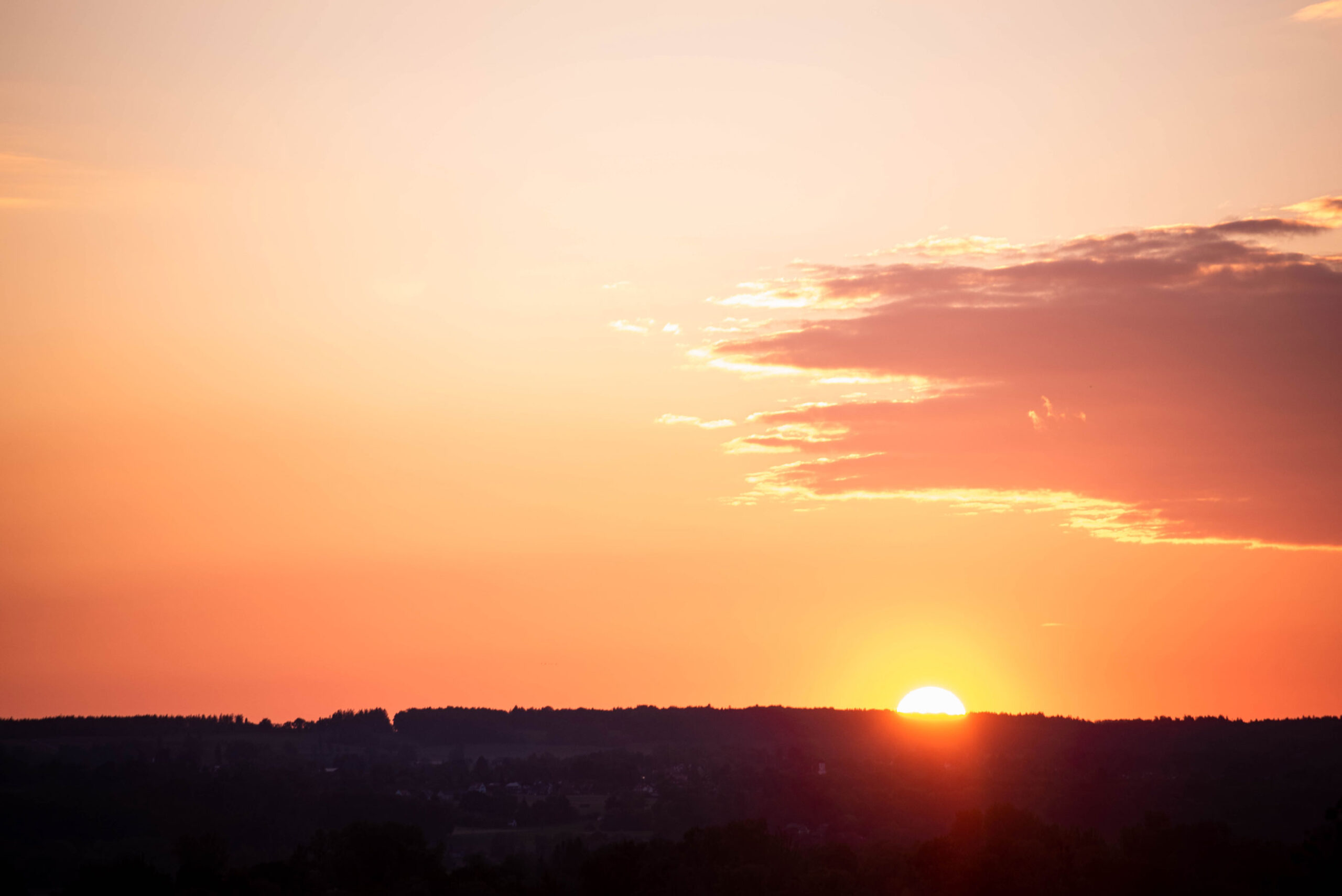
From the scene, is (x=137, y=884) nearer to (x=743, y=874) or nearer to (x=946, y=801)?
(x=743, y=874)

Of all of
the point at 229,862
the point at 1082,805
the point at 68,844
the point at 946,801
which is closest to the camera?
the point at 229,862

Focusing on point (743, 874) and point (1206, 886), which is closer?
point (1206, 886)

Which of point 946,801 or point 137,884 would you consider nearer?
point 137,884

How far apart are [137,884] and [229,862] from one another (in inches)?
1683

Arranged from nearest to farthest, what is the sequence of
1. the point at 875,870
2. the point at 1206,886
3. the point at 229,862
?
1. the point at 1206,886
2. the point at 875,870
3. the point at 229,862

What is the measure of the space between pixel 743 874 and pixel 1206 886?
106ft

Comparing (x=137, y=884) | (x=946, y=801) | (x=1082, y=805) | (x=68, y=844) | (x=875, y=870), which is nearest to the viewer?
(x=137, y=884)

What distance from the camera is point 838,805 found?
197 metres

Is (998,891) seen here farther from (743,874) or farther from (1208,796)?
(1208,796)

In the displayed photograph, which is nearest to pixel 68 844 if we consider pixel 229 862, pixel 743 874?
pixel 229 862

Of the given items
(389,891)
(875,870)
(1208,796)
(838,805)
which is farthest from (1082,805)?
(389,891)

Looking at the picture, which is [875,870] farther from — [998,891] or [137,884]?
[137,884]

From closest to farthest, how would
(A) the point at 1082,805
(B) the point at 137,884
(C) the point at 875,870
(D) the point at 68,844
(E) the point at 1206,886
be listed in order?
(E) the point at 1206,886, (B) the point at 137,884, (C) the point at 875,870, (D) the point at 68,844, (A) the point at 1082,805

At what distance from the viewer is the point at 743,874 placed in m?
112
